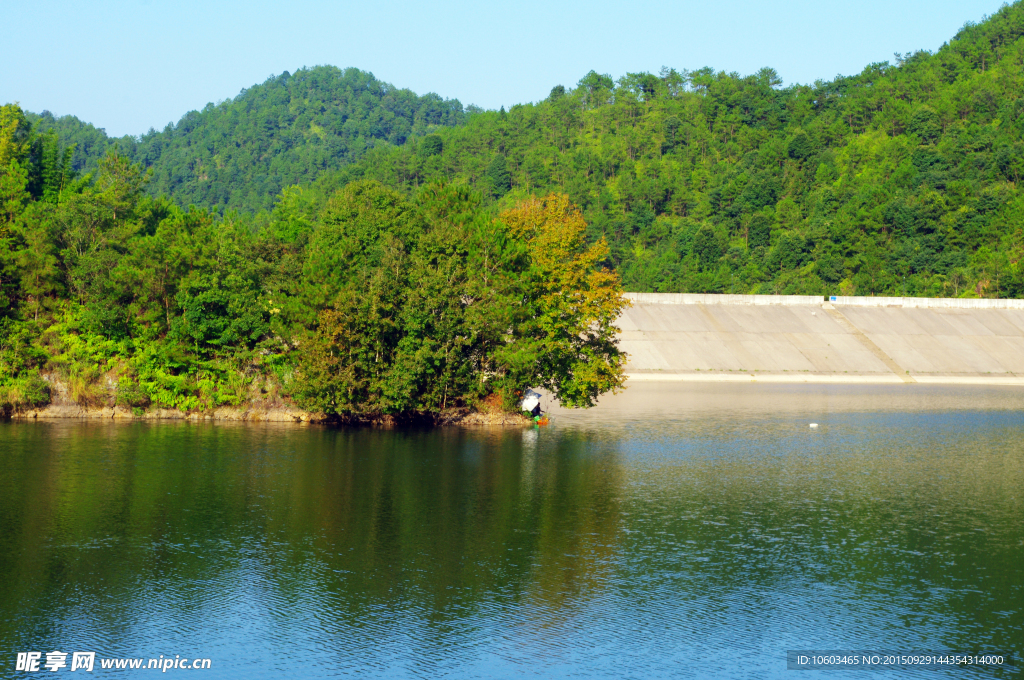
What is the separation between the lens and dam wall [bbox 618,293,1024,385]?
109 metres

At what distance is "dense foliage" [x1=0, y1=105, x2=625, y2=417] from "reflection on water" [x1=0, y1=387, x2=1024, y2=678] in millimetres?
5307

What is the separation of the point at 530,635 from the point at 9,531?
2067 centimetres

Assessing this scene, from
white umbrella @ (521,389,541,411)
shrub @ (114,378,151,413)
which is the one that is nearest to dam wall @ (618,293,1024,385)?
white umbrella @ (521,389,541,411)

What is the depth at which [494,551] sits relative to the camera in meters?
33.0

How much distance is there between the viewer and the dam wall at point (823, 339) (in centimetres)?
10925

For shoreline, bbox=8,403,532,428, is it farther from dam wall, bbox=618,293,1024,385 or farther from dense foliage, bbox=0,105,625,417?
dam wall, bbox=618,293,1024,385

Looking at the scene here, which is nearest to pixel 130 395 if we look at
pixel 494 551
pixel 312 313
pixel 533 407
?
pixel 312 313

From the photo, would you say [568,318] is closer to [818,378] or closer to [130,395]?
[130,395]

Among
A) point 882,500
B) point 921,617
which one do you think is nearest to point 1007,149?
point 882,500

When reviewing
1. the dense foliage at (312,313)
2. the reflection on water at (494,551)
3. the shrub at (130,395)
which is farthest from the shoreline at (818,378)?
the shrub at (130,395)

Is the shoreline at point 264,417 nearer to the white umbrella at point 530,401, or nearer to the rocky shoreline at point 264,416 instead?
the rocky shoreline at point 264,416

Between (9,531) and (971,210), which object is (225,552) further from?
(971,210)

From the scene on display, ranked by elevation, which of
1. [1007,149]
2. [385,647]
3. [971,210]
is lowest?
[385,647]

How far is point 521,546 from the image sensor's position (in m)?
33.7
